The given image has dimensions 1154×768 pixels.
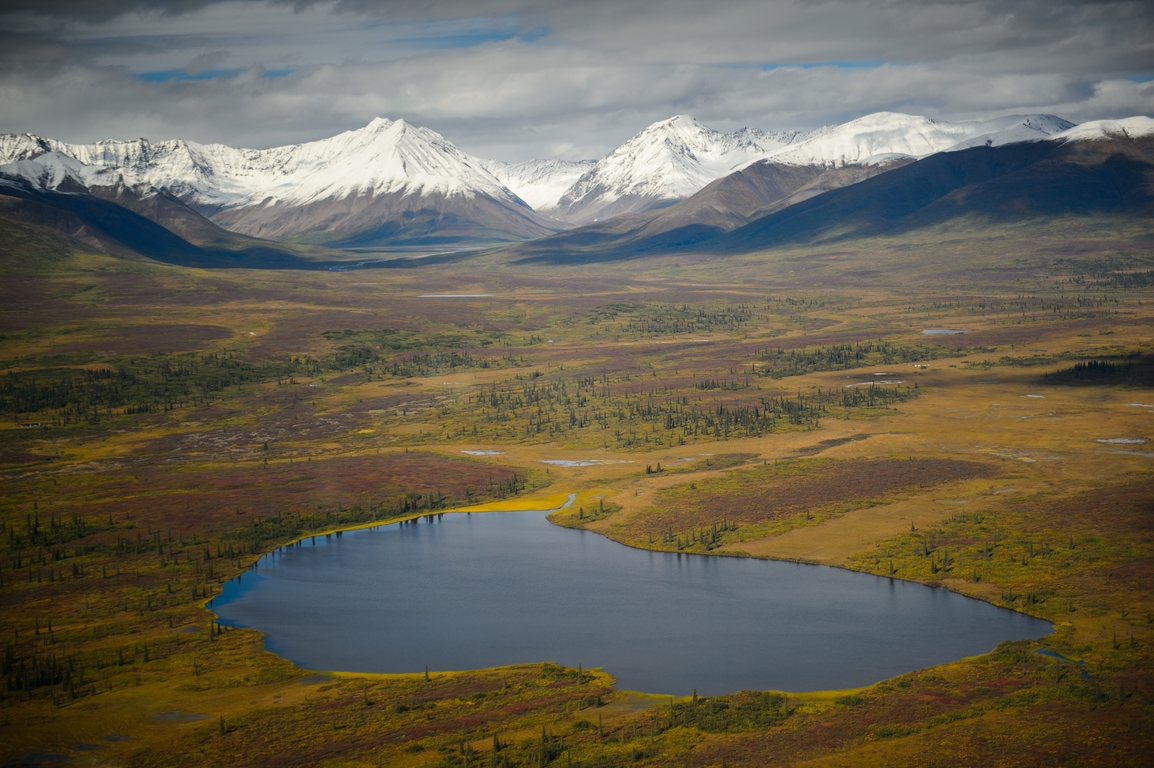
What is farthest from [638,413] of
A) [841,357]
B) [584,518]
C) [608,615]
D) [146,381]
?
[146,381]

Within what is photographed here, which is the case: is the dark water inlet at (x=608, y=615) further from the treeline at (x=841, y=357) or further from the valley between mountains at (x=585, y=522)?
the treeline at (x=841, y=357)

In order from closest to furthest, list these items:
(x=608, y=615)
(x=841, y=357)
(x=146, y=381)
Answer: (x=608, y=615)
(x=146, y=381)
(x=841, y=357)

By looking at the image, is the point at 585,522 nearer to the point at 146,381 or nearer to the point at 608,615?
the point at 608,615

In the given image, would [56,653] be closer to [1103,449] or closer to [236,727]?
[236,727]

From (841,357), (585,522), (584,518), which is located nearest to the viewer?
(585,522)

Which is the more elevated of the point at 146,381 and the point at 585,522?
the point at 146,381

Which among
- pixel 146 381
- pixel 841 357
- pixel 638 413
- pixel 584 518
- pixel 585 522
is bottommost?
pixel 585 522

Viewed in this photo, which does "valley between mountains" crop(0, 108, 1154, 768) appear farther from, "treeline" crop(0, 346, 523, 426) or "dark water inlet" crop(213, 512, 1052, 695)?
"dark water inlet" crop(213, 512, 1052, 695)

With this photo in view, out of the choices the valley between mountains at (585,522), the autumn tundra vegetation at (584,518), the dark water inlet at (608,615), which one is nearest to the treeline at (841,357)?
the autumn tundra vegetation at (584,518)
